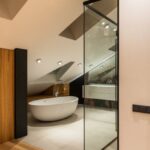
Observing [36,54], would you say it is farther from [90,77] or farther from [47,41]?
[90,77]

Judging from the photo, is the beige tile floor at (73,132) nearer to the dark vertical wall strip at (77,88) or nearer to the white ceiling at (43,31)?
the white ceiling at (43,31)

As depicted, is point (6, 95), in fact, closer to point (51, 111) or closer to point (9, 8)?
point (51, 111)

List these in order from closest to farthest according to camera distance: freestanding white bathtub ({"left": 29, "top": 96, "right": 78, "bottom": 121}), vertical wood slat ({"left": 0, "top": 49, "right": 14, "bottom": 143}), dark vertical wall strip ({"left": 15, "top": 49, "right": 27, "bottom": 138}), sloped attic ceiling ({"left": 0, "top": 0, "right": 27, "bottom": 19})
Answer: sloped attic ceiling ({"left": 0, "top": 0, "right": 27, "bottom": 19}), vertical wood slat ({"left": 0, "top": 49, "right": 14, "bottom": 143}), dark vertical wall strip ({"left": 15, "top": 49, "right": 27, "bottom": 138}), freestanding white bathtub ({"left": 29, "top": 96, "right": 78, "bottom": 121})

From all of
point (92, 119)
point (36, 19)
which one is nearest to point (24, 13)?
point (36, 19)

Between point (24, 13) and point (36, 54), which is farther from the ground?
point (24, 13)

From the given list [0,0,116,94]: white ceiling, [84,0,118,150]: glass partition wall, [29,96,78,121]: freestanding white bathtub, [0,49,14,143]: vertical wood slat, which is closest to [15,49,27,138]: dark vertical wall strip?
[0,49,14,143]: vertical wood slat

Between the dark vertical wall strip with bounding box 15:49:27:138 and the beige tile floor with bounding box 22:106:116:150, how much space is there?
238 millimetres

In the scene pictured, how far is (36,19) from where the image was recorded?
299 centimetres

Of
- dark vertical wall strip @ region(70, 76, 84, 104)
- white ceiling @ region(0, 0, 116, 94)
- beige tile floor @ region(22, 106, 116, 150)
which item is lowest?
beige tile floor @ region(22, 106, 116, 150)

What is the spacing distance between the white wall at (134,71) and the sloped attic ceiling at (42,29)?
137cm

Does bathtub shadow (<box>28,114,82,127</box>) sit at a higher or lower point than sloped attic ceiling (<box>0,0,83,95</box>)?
lower

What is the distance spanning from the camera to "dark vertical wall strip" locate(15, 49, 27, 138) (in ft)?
11.4

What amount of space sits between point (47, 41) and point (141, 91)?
2.39 m

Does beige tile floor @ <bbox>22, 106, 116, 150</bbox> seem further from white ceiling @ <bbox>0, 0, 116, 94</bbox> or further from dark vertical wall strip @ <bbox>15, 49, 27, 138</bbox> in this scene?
white ceiling @ <bbox>0, 0, 116, 94</bbox>
